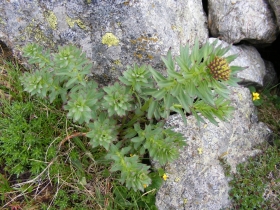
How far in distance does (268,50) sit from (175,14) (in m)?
2.64

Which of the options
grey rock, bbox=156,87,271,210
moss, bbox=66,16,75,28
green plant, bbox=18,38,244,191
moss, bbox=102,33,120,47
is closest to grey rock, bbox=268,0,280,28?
grey rock, bbox=156,87,271,210

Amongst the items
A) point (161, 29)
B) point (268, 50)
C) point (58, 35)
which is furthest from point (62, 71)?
point (268, 50)

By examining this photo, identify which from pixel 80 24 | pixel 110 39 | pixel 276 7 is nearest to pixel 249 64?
pixel 276 7

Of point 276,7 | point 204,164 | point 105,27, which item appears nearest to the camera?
point 105,27

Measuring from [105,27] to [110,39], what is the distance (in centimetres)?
15

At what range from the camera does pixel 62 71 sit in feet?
10.7

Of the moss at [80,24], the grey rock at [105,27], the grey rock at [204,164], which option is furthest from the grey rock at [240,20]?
the moss at [80,24]

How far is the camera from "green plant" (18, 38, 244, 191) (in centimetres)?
282

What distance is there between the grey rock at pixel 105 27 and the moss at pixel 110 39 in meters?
0.01

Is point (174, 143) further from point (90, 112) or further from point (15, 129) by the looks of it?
point (15, 129)

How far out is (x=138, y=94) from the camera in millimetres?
3533

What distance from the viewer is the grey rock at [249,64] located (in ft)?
15.6

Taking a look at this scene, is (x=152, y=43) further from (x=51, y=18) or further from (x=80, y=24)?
(x=51, y=18)

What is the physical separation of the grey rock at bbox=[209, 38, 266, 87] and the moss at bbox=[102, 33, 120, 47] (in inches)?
72.9
